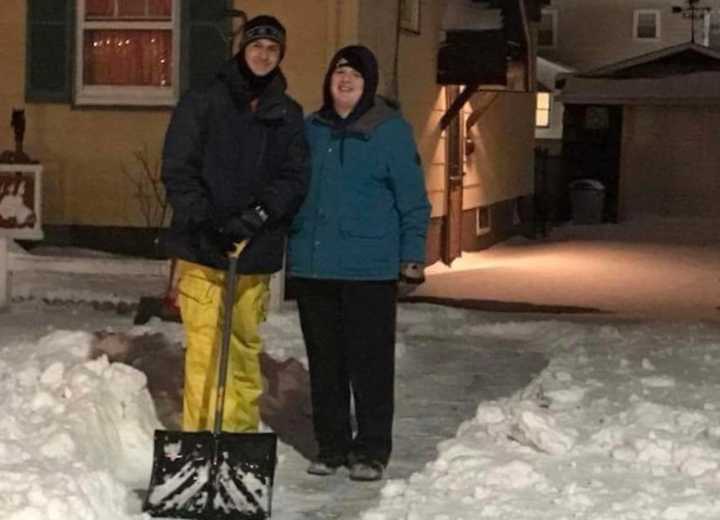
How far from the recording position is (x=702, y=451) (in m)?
6.21

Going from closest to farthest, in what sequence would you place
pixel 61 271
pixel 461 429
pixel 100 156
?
pixel 461 429 < pixel 61 271 < pixel 100 156

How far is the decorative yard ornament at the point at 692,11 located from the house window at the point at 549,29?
3486 mm

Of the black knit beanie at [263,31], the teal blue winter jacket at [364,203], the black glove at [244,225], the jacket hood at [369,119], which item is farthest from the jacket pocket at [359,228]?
the black knit beanie at [263,31]

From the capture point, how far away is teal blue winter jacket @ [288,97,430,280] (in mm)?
6082

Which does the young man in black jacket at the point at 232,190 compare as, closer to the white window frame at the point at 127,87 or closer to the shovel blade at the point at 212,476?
the shovel blade at the point at 212,476

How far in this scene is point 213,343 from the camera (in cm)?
593

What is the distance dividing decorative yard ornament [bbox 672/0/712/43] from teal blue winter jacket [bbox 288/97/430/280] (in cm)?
3045

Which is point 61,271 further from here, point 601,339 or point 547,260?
point 547,260

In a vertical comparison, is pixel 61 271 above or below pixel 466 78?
below

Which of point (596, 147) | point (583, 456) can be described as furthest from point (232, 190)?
point (596, 147)

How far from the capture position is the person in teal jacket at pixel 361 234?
6.08m

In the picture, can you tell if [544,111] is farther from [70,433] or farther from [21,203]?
[70,433]

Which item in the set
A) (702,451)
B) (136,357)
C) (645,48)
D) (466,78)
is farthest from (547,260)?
(645,48)

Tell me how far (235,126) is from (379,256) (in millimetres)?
861
